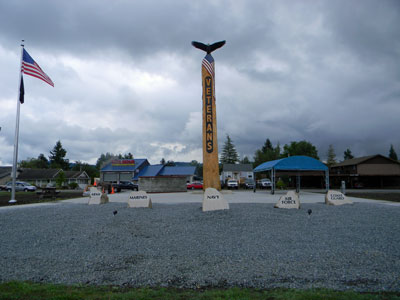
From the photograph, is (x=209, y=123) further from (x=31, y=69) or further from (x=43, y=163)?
(x=43, y=163)

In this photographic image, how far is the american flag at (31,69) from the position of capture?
17.1 m

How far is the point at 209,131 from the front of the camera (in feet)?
76.4

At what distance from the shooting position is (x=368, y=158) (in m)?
46.9

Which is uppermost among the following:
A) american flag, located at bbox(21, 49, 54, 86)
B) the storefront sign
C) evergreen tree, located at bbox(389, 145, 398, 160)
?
evergreen tree, located at bbox(389, 145, 398, 160)

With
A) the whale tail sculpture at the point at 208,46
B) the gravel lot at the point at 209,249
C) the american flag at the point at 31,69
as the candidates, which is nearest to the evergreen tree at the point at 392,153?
the whale tail sculpture at the point at 208,46

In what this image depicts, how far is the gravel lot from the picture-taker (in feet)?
16.1

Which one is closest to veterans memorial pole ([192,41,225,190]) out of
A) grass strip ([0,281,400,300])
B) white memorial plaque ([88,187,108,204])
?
white memorial plaque ([88,187,108,204])

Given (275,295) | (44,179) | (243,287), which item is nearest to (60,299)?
(243,287)

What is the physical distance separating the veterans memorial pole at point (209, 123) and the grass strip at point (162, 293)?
18.1m

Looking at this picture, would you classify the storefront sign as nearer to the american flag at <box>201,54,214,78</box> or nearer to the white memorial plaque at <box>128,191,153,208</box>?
the american flag at <box>201,54,214,78</box>

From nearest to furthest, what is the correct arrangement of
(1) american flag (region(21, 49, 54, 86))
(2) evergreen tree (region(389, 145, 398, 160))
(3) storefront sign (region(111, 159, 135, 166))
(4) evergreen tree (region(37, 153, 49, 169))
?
1. (1) american flag (region(21, 49, 54, 86))
2. (3) storefront sign (region(111, 159, 135, 166))
3. (4) evergreen tree (region(37, 153, 49, 169))
4. (2) evergreen tree (region(389, 145, 398, 160))

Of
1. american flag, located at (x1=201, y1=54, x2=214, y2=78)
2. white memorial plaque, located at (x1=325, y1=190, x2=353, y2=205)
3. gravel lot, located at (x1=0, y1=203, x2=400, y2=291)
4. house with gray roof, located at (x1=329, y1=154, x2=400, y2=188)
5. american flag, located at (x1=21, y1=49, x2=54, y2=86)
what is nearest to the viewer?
gravel lot, located at (x1=0, y1=203, x2=400, y2=291)

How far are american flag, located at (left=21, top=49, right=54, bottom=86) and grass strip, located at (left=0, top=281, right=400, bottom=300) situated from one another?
51.3 ft

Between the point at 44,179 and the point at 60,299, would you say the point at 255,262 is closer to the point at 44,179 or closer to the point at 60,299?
the point at 60,299
